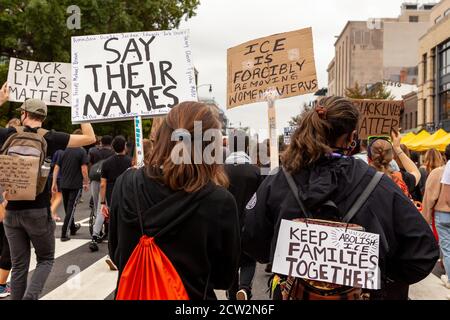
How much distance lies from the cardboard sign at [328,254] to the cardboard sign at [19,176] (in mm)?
2528

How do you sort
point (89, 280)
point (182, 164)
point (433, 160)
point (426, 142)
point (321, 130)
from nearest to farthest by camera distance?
point (182, 164) → point (321, 130) → point (89, 280) → point (433, 160) → point (426, 142)

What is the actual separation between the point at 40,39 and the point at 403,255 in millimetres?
19476

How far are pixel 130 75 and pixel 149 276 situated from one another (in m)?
2.95

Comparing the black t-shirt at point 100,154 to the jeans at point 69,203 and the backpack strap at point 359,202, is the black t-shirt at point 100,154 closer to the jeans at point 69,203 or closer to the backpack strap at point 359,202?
the jeans at point 69,203

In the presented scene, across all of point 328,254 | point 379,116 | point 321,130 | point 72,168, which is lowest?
point 328,254

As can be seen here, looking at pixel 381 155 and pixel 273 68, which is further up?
pixel 273 68

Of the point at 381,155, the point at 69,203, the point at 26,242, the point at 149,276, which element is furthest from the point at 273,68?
the point at 69,203

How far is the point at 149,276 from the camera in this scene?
2209mm

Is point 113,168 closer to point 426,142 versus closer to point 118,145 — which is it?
point 118,145

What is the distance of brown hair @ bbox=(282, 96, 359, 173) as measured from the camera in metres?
2.43

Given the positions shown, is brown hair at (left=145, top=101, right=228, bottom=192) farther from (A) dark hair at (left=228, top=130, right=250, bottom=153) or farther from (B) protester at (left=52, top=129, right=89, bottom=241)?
(B) protester at (left=52, top=129, right=89, bottom=241)

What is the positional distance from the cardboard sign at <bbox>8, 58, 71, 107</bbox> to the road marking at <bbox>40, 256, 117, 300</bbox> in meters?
2.18

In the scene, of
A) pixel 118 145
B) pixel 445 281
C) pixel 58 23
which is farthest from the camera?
pixel 58 23
